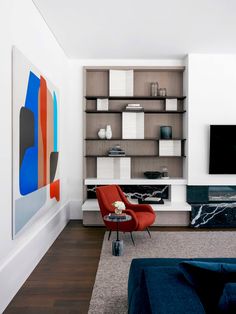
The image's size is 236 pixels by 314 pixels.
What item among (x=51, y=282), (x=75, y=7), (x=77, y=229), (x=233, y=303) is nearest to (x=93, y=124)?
(x=77, y=229)

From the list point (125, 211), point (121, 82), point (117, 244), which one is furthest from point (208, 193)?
point (121, 82)

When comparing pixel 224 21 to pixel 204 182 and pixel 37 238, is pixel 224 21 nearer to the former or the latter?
pixel 204 182

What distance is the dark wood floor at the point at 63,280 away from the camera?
268 centimetres

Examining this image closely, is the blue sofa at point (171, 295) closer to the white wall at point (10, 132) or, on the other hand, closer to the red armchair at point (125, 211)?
the white wall at point (10, 132)

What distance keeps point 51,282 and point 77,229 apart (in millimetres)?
2124

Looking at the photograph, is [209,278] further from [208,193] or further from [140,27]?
[208,193]

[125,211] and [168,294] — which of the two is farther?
[125,211]

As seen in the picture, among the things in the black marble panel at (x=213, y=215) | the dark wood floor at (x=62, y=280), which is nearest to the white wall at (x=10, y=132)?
the dark wood floor at (x=62, y=280)

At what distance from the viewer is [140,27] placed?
440 cm

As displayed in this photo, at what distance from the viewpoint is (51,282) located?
317 cm

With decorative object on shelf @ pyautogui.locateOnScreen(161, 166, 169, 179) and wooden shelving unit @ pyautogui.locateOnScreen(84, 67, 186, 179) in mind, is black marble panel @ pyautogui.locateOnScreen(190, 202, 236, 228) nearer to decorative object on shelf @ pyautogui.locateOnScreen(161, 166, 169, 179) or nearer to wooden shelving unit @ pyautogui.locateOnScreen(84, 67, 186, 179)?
decorative object on shelf @ pyautogui.locateOnScreen(161, 166, 169, 179)

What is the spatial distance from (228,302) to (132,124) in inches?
182

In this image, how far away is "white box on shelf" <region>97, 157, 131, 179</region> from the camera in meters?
5.90

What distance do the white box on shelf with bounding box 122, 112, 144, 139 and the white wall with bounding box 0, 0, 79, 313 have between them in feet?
3.94
